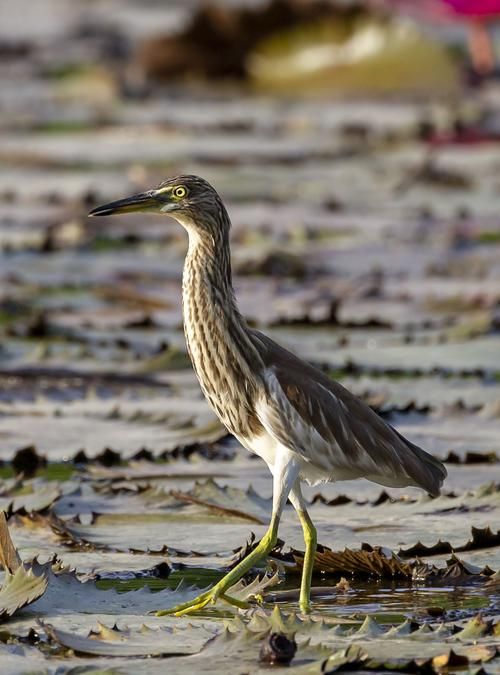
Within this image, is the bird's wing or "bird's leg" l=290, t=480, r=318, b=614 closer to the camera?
"bird's leg" l=290, t=480, r=318, b=614

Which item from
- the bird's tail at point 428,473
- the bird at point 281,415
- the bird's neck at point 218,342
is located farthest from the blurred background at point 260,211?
the bird's neck at point 218,342

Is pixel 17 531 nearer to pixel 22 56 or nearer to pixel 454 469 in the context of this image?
pixel 454 469

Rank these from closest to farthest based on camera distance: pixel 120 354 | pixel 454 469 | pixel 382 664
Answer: pixel 382 664
pixel 454 469
pixel 120 354

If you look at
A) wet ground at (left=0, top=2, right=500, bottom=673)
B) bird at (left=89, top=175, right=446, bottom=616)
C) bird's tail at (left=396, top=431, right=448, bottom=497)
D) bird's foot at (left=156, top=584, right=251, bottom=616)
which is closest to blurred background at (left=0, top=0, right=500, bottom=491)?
wet ground at (left=0, top=2, right=500, bottom=673)

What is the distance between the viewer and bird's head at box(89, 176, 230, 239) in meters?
4.27

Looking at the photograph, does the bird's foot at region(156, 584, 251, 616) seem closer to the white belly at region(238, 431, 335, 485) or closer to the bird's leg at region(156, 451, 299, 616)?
the bird's leg at region(156, 451, 299, 616)

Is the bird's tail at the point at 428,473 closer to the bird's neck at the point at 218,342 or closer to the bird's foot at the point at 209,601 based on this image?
the bird's neck at the point at 218,342

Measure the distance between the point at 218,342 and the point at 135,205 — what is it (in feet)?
1.37

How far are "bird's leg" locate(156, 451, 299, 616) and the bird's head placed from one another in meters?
0.63

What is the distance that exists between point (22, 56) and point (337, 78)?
3.61 m

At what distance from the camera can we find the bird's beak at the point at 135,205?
4254mm

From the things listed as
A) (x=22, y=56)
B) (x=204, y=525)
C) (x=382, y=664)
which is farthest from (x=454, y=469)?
(x=22, y=56)

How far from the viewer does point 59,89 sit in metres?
14.8

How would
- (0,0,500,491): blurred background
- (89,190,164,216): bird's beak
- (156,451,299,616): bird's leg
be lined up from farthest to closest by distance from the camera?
1. (0,0,500,491): blurred background
2. (89,190,164,216): bird's beak
3. (156,451,299,616): bird's leg
